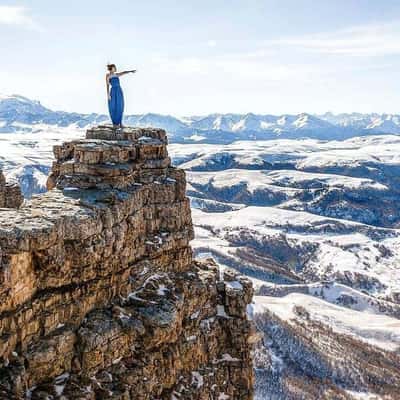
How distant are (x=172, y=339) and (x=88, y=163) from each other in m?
11.4

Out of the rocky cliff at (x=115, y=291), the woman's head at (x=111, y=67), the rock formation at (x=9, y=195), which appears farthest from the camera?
the rock formation at (x=9, y=195)

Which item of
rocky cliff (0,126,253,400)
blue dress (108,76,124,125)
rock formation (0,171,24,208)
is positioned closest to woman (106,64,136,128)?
blue dress (108,76,124,125)

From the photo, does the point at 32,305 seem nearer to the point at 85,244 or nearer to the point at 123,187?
the point at 85,244

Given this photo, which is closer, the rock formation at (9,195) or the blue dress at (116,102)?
the blue dress at (116,102)

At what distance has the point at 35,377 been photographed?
75.9ft

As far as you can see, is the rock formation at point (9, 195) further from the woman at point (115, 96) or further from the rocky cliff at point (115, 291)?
the woman at point (115, 96)

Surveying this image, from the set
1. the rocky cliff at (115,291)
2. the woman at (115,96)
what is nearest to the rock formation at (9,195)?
the rocky cliff at (115,291)

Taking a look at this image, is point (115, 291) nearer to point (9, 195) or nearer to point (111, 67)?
point (9, 195)

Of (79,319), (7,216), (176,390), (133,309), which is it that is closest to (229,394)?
Answer: (176,390)

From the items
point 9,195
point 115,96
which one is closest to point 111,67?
point 115,96

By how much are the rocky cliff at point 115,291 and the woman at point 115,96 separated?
147 cm

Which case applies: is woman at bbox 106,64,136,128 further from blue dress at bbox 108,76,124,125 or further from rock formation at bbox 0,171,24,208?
rock formation at bbox 0,171,24,208

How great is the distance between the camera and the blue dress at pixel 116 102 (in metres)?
33.5

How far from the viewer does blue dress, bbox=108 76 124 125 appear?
110 ft
